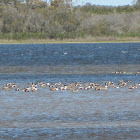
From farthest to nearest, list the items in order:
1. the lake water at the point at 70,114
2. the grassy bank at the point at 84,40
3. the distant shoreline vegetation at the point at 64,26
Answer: the distant shoreline vegetation at the point at 64,26 < the grassy bank at the point at 84,40 < the lake water at the point at 70,114

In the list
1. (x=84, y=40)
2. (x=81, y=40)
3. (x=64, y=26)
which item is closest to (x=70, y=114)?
(x=81, y=40)

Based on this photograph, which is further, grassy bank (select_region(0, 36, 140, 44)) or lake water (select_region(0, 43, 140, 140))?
grassy bank (select_region(0, 36, 140, 44))

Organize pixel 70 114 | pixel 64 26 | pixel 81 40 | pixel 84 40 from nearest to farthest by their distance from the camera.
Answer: pixel 70 114, pixel 81 40, pixel 84 40, pixel 64 26

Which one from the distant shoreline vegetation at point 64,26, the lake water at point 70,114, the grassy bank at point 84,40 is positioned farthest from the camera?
the distant shoreline vegetation at point 64,26

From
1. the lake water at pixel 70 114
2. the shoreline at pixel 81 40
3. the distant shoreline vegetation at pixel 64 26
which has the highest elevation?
the lake water at pixel 70 114

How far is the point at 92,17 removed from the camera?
128625 millimetres

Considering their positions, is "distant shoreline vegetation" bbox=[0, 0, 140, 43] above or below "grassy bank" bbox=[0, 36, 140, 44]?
above

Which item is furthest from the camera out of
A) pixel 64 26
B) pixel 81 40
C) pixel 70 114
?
pixel 64 26

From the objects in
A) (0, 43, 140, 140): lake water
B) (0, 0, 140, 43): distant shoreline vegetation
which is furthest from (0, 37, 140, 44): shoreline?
(0, 43, 140, 140): lake water

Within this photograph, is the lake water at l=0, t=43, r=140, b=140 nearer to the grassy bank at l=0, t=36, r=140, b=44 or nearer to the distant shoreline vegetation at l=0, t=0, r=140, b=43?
the grassy bank at l=0, t=36, r=140, b=44

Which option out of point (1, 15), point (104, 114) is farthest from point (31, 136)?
point (1, 15)

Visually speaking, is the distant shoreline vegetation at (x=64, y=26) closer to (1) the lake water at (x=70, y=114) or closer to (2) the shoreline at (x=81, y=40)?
(2) the shoreline at (x=81, y=40)

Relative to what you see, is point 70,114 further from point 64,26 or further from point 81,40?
point 64,26

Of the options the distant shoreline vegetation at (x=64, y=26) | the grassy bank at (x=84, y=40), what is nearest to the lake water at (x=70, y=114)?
the grassy bank at (x=84, y=40)
